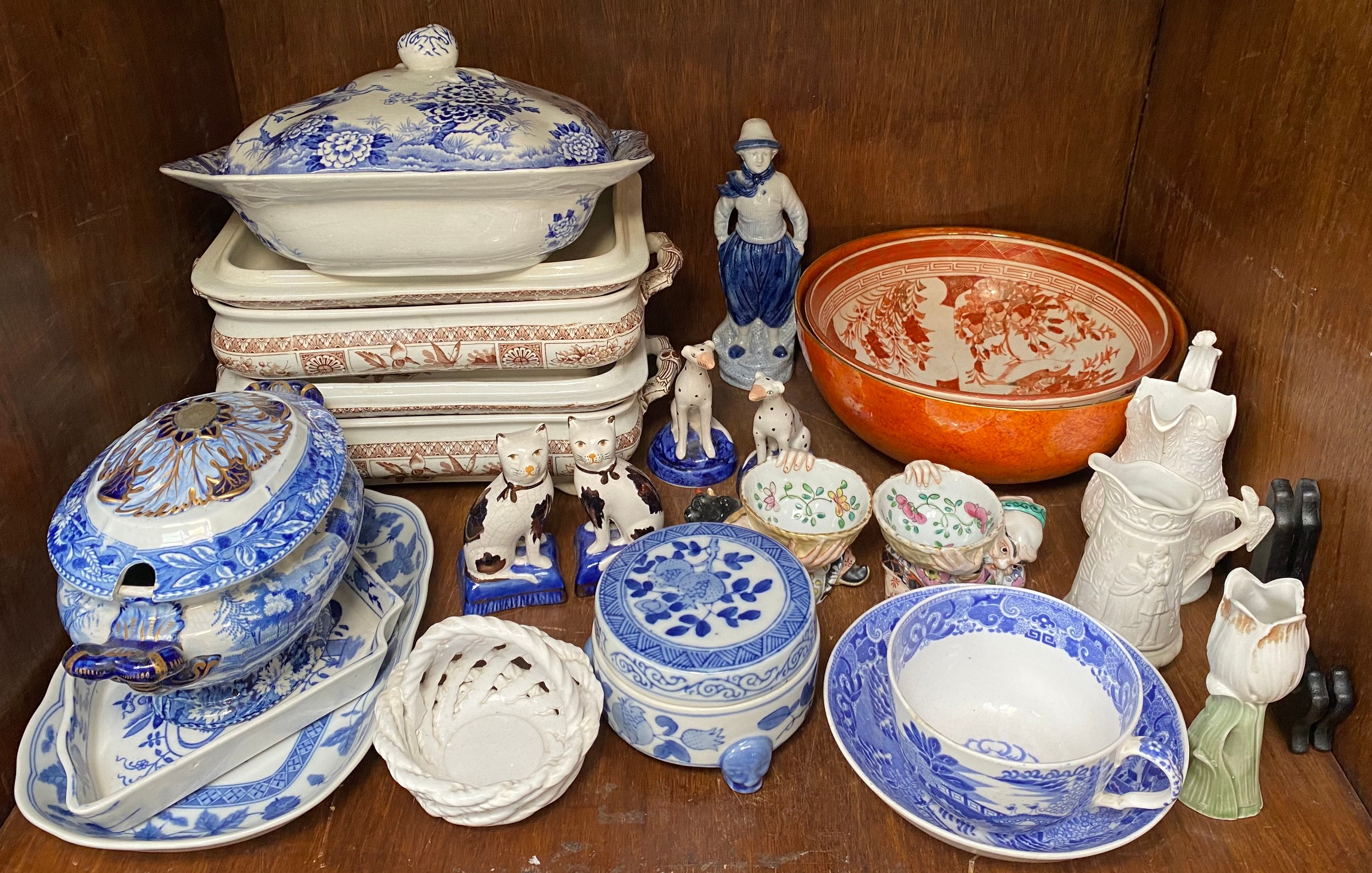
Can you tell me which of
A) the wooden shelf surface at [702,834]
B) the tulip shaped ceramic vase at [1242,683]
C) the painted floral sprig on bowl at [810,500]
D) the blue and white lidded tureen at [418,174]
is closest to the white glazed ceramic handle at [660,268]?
the blue and white lidded tureen at [418,174]

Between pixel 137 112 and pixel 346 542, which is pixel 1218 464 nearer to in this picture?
pixel 346 542

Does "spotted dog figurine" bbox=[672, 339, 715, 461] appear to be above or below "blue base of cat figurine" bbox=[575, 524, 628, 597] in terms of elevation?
above

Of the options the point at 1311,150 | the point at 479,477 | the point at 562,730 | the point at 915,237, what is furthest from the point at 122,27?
the point at 1311,150

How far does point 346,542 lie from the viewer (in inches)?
33.0

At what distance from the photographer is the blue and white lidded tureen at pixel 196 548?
0.73 meters

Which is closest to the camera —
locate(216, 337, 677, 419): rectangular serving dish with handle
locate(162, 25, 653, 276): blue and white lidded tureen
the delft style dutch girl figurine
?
locate(162, 25, 653, 276): blue and white lidded tureen

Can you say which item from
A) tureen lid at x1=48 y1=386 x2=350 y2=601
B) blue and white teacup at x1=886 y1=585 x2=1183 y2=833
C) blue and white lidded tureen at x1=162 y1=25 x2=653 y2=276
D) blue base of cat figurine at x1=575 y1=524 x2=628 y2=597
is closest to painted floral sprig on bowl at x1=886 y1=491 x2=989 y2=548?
blue and white teacup at x1=886 y1=585 x2=1183 y2=833

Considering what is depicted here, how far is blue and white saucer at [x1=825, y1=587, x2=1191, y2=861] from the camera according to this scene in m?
0.74

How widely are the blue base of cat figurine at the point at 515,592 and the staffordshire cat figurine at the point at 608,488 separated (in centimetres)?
5

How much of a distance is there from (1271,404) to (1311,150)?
0.22m

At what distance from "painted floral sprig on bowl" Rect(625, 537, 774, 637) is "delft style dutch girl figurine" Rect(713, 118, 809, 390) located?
45 cm

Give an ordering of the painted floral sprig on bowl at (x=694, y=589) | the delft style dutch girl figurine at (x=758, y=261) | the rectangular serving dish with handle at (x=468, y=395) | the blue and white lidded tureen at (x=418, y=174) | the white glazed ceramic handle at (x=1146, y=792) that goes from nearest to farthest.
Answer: the white glazed ceramic handle at (x=1146, y=792)
the painted floral sprig on bowl at (x=694, y=589)
the blue and white lidded tureen at (x=418, y=174)
the rectangular serving dish with handle at (x=468, y=395)
the delft style dutch girl figurine at (x=758, y=261)

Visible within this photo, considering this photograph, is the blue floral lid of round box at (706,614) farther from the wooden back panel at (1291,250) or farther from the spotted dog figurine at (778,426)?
the wooden back panel at (1291,250)

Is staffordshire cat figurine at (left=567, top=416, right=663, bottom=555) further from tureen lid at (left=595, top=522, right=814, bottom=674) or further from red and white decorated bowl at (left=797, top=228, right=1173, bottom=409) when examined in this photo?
red and white decorated bowl at (left=797, top=228, right=1173, bottom=409)
